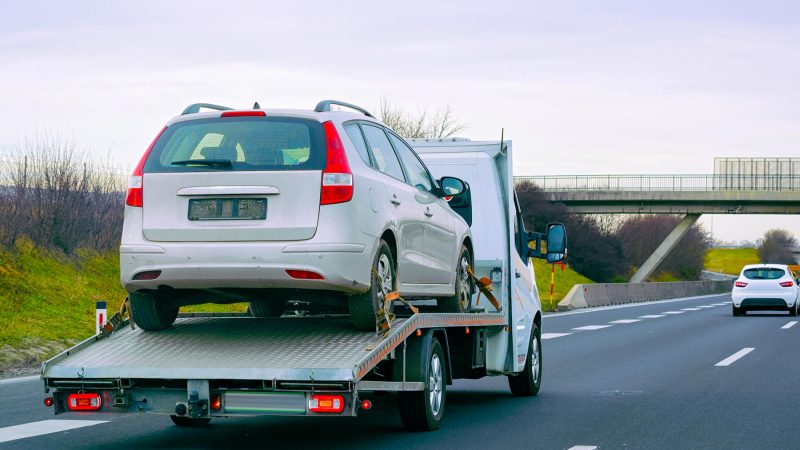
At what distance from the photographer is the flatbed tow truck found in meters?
7.10

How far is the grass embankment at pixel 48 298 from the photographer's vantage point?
15930 millimetres

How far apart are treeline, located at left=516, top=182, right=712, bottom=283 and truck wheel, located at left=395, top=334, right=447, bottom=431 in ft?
203

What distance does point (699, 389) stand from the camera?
12570 mm

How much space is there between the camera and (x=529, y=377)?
11867 mm

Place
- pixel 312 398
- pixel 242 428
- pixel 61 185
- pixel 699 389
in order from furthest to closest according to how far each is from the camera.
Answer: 1. pixel 61 185
2. pixel 699 389
3. pixel 242 428
4. pixel 312 398

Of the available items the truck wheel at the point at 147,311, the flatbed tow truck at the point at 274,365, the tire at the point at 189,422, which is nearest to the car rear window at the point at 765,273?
the flatbed tow truck at the point at 274,365

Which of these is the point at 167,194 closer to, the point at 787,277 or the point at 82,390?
the point at 82,390

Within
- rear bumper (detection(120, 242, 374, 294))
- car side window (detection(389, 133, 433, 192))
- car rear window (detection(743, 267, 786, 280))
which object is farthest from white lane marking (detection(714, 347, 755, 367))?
car rear window (detection(743, 267, 786, 280))

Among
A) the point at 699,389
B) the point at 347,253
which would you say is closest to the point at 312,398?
the point at 347,253

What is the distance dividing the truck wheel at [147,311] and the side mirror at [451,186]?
256 cm

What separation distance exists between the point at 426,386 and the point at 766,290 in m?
25.6

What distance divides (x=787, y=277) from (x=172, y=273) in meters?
27.4

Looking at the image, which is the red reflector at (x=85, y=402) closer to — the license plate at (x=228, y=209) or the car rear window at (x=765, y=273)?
the license plate at (x=228, y=209)

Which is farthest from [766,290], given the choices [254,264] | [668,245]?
[668,245]
